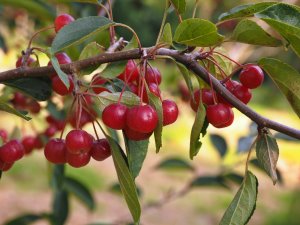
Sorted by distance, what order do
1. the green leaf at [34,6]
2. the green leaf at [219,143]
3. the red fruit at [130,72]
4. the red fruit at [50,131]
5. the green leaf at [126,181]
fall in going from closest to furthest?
the green leaf at [126,181], the red fruit at [130,72], the green leaf at [34,6], the red fruit at [50,131], the green leaf at [219,143]

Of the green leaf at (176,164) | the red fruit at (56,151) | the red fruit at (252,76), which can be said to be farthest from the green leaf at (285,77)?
the green leaf at (176,164)

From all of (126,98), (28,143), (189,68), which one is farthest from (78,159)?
(28,143)

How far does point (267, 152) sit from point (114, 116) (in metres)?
0.27

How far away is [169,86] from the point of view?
239cm

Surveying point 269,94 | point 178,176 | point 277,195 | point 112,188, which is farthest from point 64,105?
point 269,94

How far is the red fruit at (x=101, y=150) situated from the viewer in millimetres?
848

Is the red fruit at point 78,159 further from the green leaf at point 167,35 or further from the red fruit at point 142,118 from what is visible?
the green leaf at point 167,35

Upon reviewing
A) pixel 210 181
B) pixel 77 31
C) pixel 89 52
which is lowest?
pixel 210 181

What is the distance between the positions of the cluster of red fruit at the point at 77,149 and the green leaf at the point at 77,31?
0.52ft

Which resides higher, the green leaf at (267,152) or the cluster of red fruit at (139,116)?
the cluster of red fruit at (139,116)

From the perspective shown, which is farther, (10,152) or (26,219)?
(26,219)

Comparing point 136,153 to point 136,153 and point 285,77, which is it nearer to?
point 136,153

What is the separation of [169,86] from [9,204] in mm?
2798

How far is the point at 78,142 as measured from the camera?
0.82m
